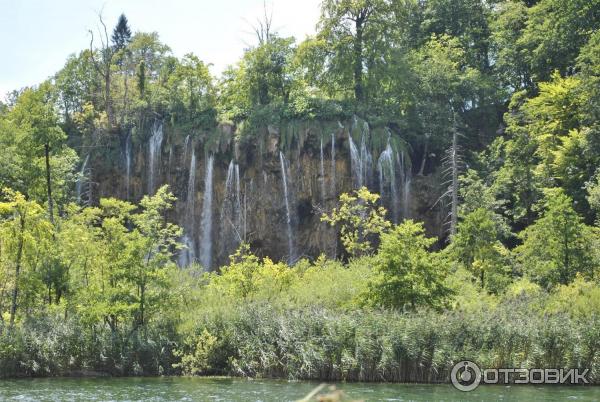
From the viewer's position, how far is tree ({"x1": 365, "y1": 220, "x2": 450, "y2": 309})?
28830 mm

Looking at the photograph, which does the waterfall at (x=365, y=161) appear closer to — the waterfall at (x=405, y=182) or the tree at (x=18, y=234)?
the waterfall at (x=405, y=182)

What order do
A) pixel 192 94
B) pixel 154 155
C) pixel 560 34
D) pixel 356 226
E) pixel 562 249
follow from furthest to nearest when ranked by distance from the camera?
pixel 192 94, pixel 154 155, pixel 560 34, pixel 356 226, pixel 562 249

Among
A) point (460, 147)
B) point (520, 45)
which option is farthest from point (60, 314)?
point (520, 45)

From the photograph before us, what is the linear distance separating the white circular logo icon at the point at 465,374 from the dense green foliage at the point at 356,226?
1.14 feet

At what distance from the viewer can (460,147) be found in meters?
47.4

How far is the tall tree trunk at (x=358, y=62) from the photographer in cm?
5106

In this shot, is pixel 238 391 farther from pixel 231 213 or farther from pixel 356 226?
pixel 231 213

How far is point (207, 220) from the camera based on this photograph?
47.6m

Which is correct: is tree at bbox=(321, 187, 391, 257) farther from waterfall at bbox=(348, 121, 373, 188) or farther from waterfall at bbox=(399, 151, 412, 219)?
waterfall at bbox=(399, 151, 412, 219)

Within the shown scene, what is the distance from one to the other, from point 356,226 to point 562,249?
11928mm

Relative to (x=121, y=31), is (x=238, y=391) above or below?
below

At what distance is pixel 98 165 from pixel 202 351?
25536mm

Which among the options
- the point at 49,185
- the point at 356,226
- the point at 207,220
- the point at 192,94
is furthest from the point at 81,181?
the point at 356,226

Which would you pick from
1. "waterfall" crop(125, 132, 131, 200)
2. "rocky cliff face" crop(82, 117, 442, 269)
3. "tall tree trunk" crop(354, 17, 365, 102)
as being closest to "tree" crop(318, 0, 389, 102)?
"tall tree trunk" crop(354, 17, 365, 102)
